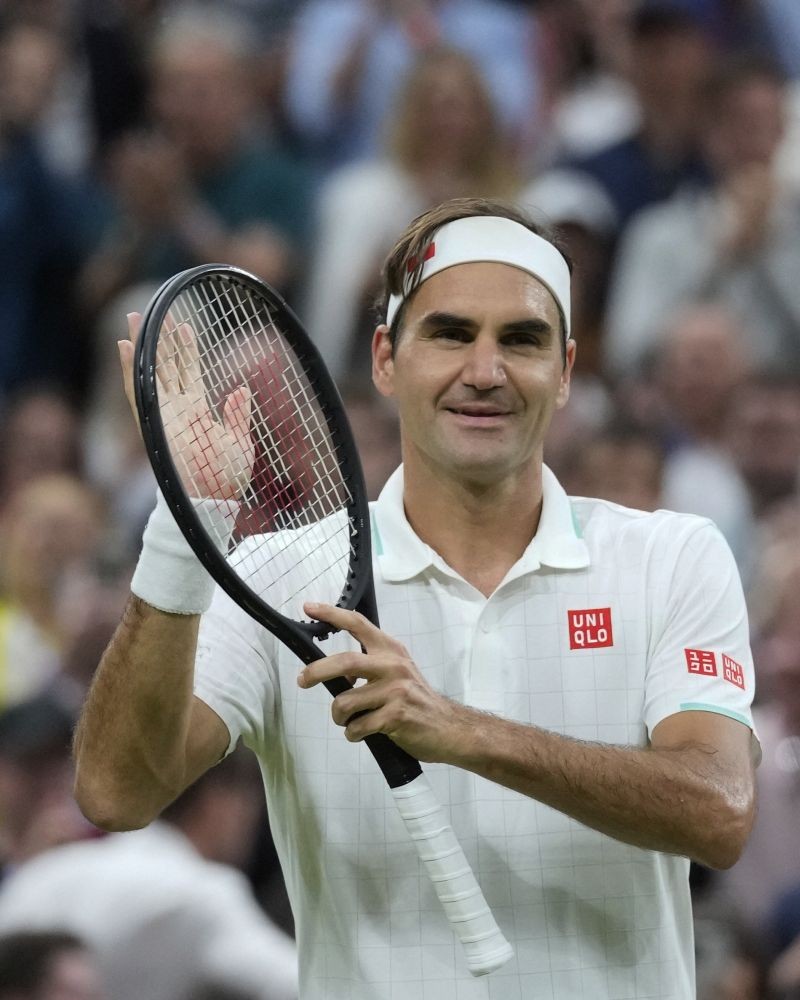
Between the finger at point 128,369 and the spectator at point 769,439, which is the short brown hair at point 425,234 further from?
the spectator at point 769,439

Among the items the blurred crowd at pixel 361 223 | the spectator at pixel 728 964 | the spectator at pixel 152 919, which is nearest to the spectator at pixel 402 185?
the blurred crowd at pixel 361 223

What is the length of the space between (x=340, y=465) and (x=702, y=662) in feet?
2.18

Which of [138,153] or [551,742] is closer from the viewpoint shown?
[551,742]

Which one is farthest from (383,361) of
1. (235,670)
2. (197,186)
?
(197,186)

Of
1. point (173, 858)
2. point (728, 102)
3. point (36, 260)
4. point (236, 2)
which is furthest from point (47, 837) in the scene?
point (236, 2)

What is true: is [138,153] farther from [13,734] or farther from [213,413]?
[213,413]

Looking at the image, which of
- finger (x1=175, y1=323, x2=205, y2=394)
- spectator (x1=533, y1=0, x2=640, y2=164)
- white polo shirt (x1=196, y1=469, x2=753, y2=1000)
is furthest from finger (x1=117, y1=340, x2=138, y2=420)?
spectator (x1=533, y1=0, x2=640, y2=164)

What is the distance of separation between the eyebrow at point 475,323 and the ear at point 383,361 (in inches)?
6.6

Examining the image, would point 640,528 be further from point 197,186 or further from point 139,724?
point 197,186

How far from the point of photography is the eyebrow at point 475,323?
3150 mm

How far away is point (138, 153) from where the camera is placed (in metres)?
8.09

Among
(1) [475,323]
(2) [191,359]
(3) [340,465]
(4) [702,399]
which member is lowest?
(3) [340,465]

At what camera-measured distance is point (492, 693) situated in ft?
9.98

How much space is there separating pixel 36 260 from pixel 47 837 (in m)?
3.64
